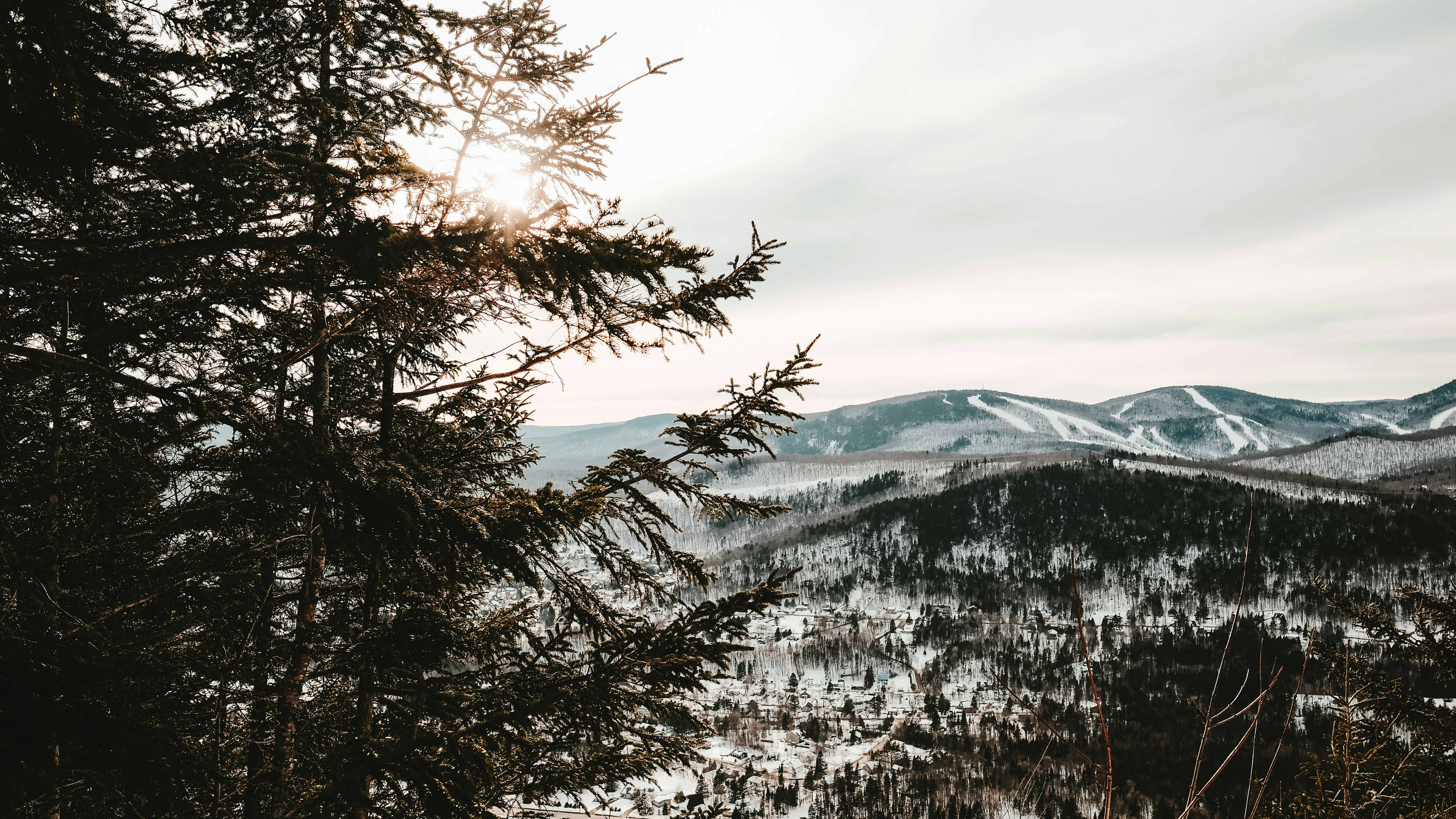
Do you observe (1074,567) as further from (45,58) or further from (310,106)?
(310,106)

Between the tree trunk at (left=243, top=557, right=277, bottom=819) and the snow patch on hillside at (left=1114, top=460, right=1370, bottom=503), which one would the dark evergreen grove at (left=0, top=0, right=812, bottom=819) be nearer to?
the tree trunk at (left=243, top=557, right=277, bottom=819)

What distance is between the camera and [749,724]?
74750mm

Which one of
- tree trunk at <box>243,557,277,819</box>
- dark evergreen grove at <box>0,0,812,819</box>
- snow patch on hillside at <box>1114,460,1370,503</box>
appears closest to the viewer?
dark evergreen grove at <box>0,0,812,819</box>

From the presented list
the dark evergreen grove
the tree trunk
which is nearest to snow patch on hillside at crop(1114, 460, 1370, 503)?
the dark evergreen grove

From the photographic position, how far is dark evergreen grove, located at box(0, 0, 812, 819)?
3164mm

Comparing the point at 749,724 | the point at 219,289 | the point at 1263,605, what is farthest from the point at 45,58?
the point at 1263,605

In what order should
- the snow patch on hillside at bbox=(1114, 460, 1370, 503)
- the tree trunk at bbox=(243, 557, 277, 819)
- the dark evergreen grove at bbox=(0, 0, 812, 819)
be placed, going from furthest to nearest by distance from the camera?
the snow patch on hillside at bbox=(1114, 460, 1370, 503) < the tree trunk at bbox=(243, 557, 277, 819) < the dark evergreen grove at bbox=(0, 0, 812, 819)

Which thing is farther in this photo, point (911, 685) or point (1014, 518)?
point (1014, 518)

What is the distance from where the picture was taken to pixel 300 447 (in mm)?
3236

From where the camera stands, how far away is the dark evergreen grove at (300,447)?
316 cm

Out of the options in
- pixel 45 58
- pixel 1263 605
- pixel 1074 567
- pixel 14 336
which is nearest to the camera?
pixel 1074 567

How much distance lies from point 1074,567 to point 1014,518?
150392 millimetres

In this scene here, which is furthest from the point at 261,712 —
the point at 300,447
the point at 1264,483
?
the point at 1264,483

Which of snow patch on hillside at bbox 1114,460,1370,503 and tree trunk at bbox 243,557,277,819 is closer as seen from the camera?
tree trunk at bbox 243,557,277,819
